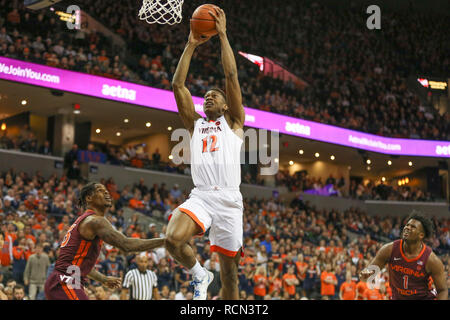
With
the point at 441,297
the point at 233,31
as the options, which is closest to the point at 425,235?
the point at 441,297

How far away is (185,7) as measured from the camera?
86.9 ft

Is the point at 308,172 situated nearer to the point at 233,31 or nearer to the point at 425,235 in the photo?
the point at 233,31

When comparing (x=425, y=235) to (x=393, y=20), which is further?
(x=393, y=20)

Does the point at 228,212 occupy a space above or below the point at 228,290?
above

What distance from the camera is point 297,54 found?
32375 mm

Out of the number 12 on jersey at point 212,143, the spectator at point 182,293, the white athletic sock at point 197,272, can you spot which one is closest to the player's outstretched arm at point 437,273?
the white athletic sock at point 197,272

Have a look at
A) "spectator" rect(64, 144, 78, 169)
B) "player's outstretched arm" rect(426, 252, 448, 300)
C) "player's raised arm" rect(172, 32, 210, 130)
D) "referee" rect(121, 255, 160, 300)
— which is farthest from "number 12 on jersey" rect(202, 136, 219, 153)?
"spectator" rect(64, 144, 78, 169)

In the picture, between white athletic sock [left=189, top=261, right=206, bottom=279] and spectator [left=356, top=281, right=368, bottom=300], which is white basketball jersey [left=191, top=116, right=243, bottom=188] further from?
spectator [left=356, top=281, right=368, bottom=300]

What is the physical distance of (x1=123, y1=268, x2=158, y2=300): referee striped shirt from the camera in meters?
12.5

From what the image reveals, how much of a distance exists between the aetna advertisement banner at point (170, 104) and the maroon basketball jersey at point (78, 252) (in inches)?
612

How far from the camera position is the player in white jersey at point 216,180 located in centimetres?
608

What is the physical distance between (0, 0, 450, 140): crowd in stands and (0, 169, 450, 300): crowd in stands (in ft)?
15.0

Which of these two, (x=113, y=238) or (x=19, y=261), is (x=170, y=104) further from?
(x=113, y=238)

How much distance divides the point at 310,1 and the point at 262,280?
947 inches
